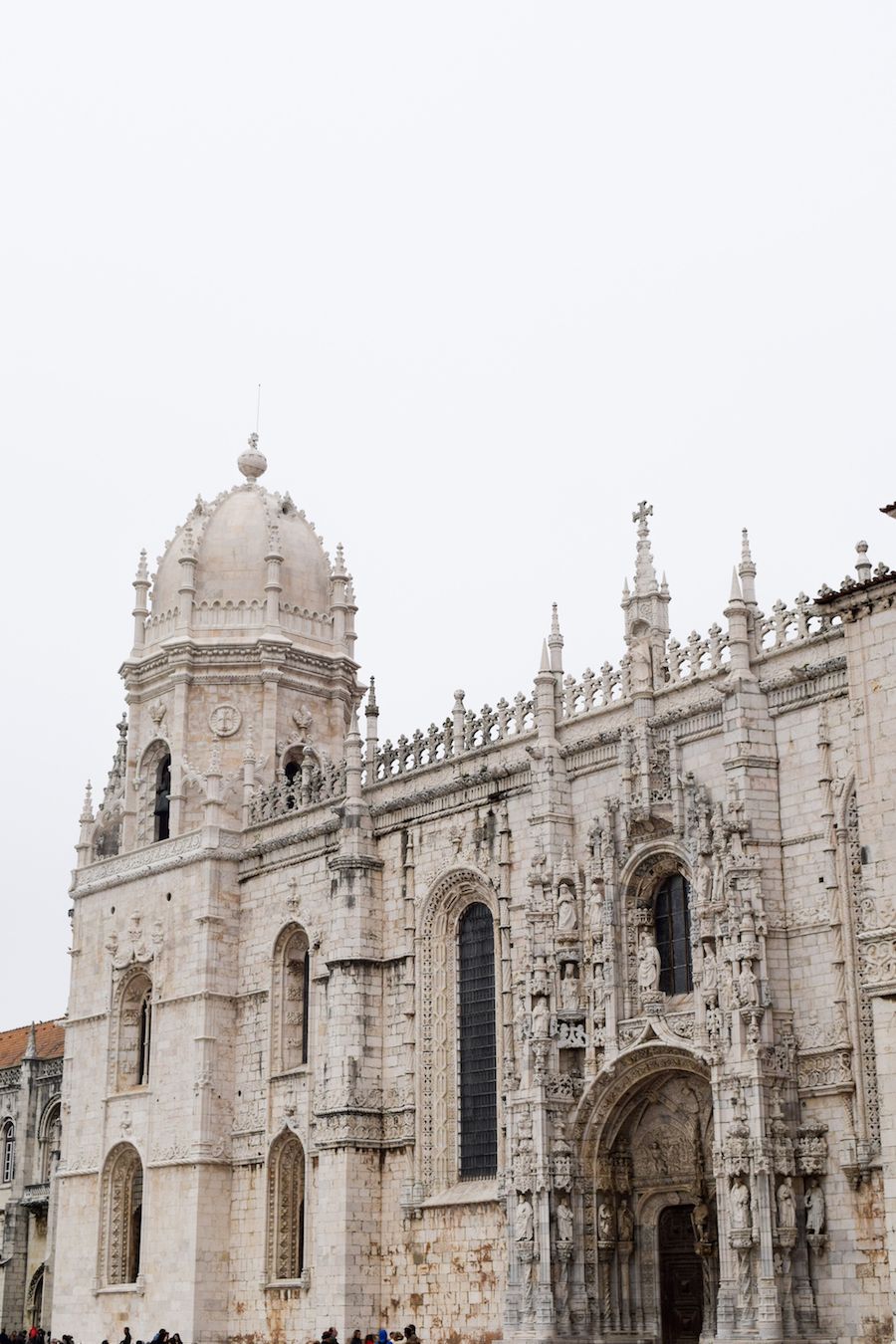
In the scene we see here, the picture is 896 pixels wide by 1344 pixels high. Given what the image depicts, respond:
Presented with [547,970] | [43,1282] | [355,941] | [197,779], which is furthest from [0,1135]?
[547,970]

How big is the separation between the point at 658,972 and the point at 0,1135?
32161 mm

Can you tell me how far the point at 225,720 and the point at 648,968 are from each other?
14.4m

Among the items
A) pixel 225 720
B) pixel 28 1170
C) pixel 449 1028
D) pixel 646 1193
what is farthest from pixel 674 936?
pixel 28 1170

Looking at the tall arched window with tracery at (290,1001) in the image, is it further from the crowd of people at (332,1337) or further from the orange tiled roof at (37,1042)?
the orange tiled roof at (37,1042)

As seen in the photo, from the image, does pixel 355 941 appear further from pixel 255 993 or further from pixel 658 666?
pixel 658 666

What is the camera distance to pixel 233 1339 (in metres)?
35.3

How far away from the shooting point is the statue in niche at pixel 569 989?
29203 mm

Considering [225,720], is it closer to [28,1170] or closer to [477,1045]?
[477,1045]

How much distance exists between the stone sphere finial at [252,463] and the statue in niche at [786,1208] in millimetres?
23262

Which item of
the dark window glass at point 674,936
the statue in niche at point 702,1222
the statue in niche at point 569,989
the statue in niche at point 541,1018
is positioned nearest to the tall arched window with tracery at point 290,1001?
the statue in niche at point 541,1018

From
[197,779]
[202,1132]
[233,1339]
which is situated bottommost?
[233,1339]

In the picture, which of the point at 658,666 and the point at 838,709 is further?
the point at 658,666

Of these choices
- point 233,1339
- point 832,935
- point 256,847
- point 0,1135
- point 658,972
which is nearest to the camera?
point 832,935

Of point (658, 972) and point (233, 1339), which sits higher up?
point (658, 972)
